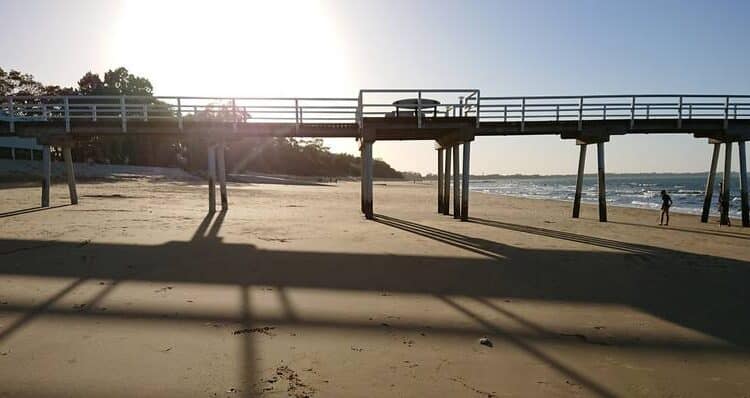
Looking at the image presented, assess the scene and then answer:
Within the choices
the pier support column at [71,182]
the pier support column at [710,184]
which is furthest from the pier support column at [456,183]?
the pier support column at [71,182]

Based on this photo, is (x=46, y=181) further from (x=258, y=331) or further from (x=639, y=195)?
(x=639, y=195)

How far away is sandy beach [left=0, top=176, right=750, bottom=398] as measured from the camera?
3945 millimetres

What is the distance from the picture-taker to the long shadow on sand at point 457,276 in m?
5.41

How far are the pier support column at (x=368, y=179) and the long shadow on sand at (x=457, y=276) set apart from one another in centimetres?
660

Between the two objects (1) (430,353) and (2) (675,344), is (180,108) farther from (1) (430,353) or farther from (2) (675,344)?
(2) (675,344)

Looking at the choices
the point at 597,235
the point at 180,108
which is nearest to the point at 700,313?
the point at 597,235

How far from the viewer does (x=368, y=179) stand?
16.6 metres

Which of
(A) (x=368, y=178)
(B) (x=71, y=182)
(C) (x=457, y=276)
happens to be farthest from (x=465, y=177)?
(B) (x=71, y=182)

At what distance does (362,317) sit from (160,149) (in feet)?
212

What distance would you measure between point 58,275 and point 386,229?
875 cm

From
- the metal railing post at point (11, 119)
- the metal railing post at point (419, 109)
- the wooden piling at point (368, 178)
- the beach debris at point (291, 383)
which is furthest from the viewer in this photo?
the wooden piling at point (368, 178)

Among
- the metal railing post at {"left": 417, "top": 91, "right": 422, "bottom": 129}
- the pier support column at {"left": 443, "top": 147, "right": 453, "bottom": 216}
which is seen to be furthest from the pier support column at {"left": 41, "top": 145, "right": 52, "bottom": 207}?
the pier support column at {"left": 443, "top": 147, "right": 453, "bottom": 216}

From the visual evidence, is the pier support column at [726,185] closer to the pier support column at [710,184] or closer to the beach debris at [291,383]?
the pier support column at [710,184]

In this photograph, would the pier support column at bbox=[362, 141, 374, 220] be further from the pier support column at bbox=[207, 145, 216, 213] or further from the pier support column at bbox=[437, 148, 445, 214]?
the pier support column at bbox=[207, 145, 216, 213]
